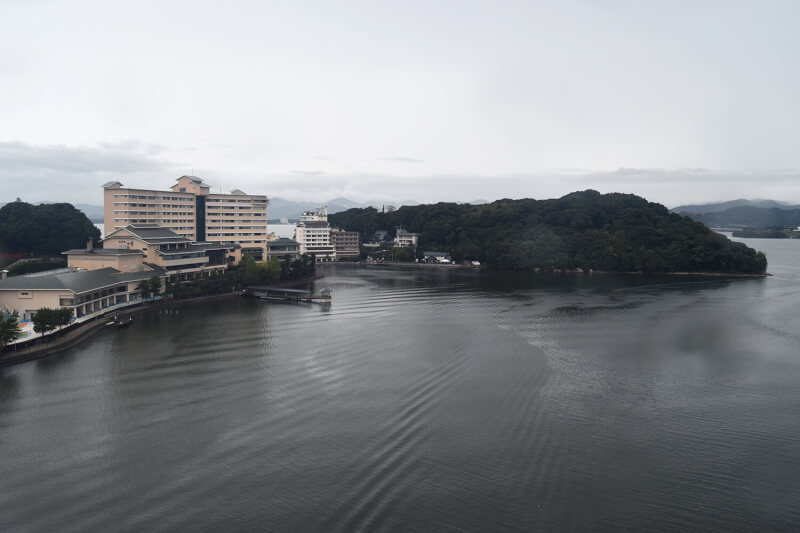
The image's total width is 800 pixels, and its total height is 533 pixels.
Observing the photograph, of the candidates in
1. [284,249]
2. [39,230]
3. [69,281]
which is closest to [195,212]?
→ [284,249]

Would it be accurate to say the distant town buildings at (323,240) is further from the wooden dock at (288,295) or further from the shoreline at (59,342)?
the shoreline at (59,342)

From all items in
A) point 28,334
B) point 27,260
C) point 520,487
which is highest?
point 27,260

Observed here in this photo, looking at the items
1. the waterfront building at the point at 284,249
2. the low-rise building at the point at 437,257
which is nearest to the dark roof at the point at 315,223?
the waterfront building at the point at 284,249

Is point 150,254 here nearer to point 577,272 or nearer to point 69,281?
point 69,281

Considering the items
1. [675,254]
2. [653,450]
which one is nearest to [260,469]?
[653,450]

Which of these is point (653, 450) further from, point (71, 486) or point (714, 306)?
point (714, 306)

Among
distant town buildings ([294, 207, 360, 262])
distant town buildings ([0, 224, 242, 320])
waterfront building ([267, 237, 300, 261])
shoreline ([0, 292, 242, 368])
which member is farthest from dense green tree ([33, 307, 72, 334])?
distant town buildings ([294, 207, 360, 262])
